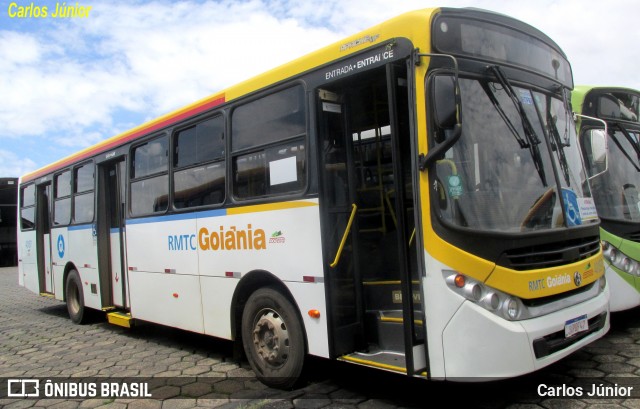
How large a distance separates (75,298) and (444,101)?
7892 millimetres

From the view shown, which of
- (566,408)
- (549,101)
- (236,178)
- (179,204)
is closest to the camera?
(566,408)

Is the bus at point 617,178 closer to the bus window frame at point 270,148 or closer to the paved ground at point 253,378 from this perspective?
the paved ground at point 253,378

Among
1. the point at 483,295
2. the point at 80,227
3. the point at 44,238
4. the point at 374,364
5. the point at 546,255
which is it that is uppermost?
the point at 80,227

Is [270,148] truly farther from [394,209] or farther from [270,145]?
[394,209]

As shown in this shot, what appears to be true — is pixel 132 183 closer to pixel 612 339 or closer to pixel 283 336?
pixel 283 336

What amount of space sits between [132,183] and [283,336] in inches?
142

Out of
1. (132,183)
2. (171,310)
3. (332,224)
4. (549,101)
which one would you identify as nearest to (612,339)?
(549,101)

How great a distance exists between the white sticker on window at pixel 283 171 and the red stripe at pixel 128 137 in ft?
3.84

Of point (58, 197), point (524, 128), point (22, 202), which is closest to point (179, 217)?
point (524, 128)

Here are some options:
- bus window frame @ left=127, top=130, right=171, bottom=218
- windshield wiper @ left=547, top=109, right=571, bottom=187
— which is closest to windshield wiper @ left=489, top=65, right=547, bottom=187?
windshield wiper @ left=547, top=109, right=571, bottom=187

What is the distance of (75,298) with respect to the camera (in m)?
9.00

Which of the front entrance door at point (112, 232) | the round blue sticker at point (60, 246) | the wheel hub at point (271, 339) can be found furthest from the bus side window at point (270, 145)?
the round blue sticker at point (60, 246)

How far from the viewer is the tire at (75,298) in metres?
8.65

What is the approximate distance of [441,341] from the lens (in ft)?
11.4
